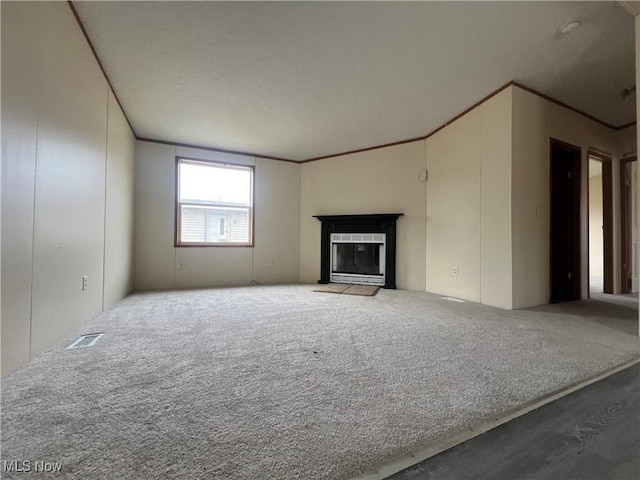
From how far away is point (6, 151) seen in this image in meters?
1.26

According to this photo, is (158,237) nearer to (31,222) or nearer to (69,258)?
(69,258)

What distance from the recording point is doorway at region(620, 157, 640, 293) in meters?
3.90

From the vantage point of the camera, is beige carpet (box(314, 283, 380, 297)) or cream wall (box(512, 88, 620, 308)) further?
beige carpet (box(314, 283, 380, 297))

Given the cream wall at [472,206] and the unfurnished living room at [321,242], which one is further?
the cream wall at [472,206]

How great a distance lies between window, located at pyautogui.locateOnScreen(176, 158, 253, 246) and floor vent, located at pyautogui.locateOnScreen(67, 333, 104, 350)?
2.45m

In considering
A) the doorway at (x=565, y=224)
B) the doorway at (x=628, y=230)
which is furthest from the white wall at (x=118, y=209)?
the doorway at (x=628, y=230)

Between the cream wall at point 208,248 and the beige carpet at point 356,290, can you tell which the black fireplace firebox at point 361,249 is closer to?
the beige carpet at point 356,290

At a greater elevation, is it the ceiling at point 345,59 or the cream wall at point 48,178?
the ceiling at point 345,59

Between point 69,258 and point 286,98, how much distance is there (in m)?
2.46

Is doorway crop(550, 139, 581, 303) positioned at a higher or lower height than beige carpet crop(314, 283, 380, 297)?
higher

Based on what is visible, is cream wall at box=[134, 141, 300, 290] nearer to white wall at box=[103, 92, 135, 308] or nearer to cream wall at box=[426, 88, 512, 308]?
white wall at box=[103, 92, 135, 308]

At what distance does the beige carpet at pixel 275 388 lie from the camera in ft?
2.76

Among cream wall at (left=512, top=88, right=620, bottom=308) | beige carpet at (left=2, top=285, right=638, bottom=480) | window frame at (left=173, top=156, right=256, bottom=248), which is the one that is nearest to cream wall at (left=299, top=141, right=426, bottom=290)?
window frame at (left=173, top=156, right=256, bottom=248)

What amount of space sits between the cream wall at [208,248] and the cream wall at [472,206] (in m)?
2.47
